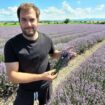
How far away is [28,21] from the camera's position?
327cm

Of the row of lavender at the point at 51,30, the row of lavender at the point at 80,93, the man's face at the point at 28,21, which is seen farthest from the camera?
the row of lavender at the point at 51,30

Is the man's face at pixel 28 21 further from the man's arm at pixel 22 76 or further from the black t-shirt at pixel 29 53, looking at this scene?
the man's arm at pixel 22 76

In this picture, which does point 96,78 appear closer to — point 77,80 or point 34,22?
point 77,80

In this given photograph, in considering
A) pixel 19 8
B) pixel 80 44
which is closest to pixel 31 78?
pixel 19 8

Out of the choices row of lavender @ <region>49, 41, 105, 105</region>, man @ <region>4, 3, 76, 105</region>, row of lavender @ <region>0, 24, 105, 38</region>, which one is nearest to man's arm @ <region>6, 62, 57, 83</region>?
man @ <region>4, 3, 76, 105</region>

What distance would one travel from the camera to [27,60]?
3.42 meters

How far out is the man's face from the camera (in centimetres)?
326

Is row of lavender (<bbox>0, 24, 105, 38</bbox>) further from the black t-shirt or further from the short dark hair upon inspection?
the short dark hair

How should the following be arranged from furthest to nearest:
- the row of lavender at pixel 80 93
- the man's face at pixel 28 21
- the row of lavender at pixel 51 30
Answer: the row of lavender at pixel 51 30
the row of lavender at pixel 80 93
the man's face at pixel 28 21

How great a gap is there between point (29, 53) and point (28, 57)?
0.04 m

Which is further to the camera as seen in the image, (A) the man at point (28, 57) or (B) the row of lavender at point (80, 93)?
(B) the row of lavender at point (80, 93)

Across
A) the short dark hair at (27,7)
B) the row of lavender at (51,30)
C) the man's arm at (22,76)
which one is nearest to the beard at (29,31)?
the short dark hair at (27,7)

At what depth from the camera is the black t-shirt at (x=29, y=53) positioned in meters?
3.34

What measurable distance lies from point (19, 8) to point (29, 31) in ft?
0.80
